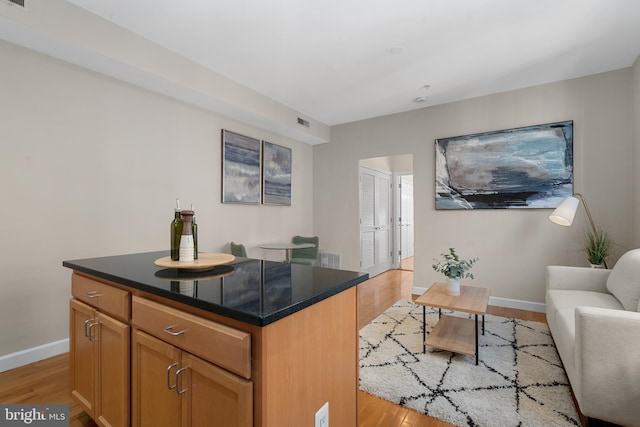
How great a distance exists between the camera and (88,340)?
152 cm

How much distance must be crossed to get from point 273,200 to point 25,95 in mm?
2835

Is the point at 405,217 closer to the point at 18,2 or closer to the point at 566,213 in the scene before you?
the point at 566,213

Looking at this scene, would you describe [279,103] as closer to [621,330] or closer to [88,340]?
[88,340]

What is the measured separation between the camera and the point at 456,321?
2.83m

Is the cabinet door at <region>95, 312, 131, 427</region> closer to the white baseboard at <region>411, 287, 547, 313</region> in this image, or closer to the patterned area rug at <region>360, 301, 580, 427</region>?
the patterned area rug at <region>360, 301, 580, 427</region>

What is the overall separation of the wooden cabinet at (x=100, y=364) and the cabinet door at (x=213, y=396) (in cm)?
44

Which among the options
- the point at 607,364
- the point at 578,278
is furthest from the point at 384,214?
the point at 607,364

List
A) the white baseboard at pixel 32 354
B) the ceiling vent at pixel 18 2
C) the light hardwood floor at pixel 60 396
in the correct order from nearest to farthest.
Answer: the light hardwood floor at pixel 60 396 → the ceiling vent at pixel 18 2 → the white baseboard at pixel 32 354

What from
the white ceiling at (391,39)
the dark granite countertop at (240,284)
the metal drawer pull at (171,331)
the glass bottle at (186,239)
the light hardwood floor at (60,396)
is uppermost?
the white ceiling at (391,39)

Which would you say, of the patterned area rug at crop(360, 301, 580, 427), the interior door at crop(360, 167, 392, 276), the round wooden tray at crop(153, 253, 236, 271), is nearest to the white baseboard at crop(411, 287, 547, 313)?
the patterned area rug at crop(360, 301, 580, 427)

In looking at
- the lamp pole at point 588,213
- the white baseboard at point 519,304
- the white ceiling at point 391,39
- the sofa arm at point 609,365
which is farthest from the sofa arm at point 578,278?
the white ceiling at point 391,39

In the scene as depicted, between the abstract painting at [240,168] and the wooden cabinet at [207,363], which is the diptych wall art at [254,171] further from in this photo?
the wooden cabinet at [207,363]

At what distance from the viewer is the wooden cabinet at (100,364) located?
51.1 inches

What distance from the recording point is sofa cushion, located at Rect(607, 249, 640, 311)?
2018mm
